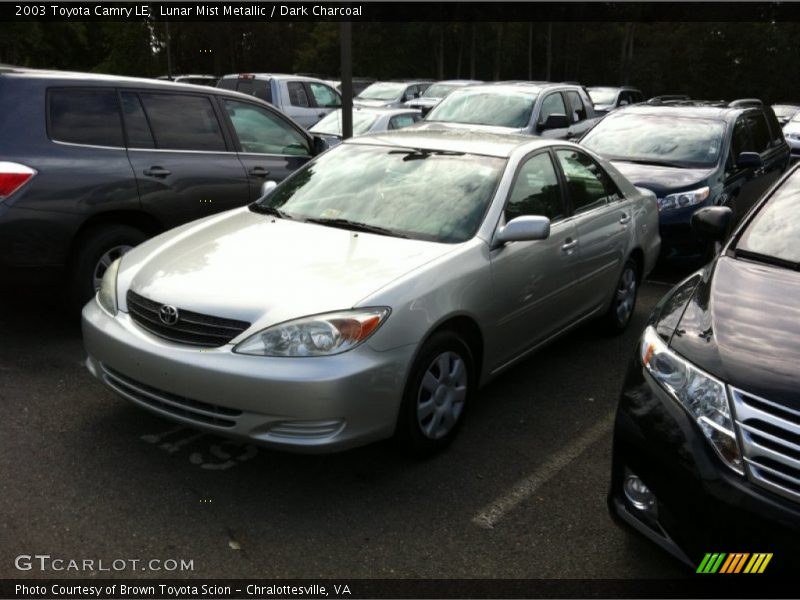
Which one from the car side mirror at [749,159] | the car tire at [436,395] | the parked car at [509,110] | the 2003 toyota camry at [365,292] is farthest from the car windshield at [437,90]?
the car tire at [436,395]

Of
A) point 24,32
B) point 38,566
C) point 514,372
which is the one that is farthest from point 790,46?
point 38,566

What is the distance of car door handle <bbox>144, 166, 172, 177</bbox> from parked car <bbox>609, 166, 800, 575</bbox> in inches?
153

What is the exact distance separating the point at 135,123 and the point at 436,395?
133 inches

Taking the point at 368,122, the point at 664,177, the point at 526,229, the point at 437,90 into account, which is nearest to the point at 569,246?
the point at 526,229

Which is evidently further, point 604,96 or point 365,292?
point 604,96

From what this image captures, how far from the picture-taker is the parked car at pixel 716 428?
7.52 feet

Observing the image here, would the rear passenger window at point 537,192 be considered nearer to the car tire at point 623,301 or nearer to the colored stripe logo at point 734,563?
the car tire at point 623,301

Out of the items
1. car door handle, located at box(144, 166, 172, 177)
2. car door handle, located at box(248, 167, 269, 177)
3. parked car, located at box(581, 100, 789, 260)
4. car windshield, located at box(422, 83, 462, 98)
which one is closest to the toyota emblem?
car door handle, located at box(144, 166, 172, 177)

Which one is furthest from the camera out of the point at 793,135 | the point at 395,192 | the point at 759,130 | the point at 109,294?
the point at 793,135

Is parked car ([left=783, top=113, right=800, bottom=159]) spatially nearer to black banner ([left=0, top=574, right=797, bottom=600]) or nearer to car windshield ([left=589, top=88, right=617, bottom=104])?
car windshield ([left=589, top=88, right=617, bottom=104])

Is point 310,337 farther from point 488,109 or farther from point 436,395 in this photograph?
point 488,109

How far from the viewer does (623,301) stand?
5.61 m

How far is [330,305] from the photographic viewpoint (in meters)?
3.26

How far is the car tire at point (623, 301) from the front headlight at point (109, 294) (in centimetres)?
337
